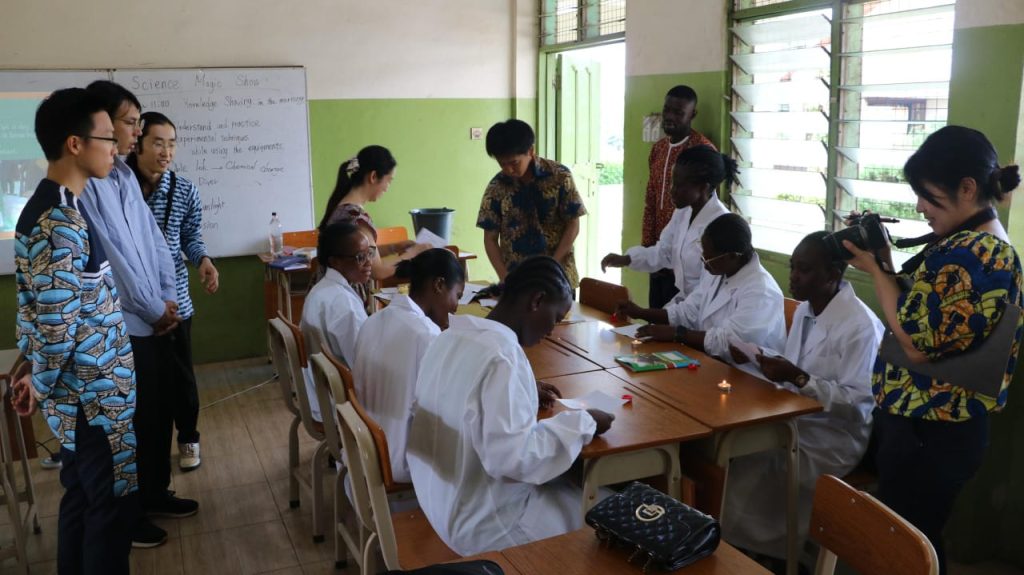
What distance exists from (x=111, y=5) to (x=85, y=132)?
372 cm

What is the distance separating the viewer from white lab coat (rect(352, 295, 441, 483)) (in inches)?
103

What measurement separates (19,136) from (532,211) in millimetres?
3460

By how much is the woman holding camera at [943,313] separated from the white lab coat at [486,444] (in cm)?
91

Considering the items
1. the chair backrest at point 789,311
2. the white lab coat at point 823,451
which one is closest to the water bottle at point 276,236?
the chair backrest at point 789,311

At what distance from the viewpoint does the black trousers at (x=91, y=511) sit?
100 inches

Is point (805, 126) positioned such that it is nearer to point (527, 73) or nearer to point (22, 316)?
point (527, 73)

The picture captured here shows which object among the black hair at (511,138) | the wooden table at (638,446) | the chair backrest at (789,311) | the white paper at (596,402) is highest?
the black hair at (511,138)

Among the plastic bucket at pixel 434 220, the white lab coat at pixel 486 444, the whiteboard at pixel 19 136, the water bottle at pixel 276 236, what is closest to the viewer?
the white lab coat at pixel 486 444

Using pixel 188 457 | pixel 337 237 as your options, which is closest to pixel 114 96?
pixel 337 237

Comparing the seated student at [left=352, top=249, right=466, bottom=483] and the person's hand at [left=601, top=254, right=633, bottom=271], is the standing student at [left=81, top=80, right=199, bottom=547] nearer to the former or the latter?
the seated student at [left=352, top=249, right=466, bottom=483]

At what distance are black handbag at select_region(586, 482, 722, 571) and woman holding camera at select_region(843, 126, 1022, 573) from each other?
1029mm

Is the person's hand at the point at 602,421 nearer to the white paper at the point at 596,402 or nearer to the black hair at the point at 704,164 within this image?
the white paper at the point at 596,402

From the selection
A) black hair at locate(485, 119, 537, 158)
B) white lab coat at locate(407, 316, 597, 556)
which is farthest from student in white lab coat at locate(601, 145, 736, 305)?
white lab coat at locate(407, 316, 597, 556)

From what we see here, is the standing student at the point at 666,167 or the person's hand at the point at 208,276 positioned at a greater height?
the standing student at the point at 666,167
